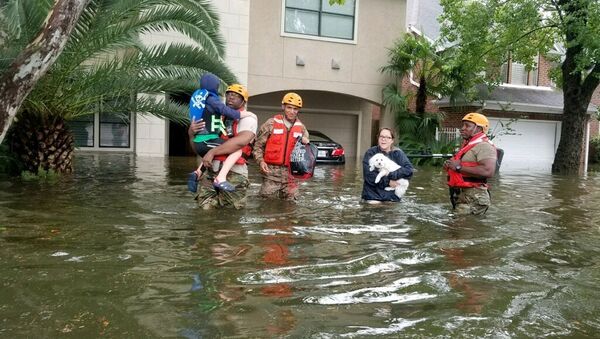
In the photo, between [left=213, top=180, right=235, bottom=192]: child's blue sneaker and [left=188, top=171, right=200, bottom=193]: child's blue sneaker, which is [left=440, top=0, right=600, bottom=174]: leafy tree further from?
[left=188, top=171, right=200, bottom=193]: child's blue sneaker

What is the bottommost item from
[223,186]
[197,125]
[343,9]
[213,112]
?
[223,186]

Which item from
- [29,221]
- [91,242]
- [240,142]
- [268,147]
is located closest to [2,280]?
[91,242]

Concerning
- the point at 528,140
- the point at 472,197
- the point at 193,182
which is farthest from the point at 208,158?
the point at 528,140

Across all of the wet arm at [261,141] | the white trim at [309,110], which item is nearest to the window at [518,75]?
the white trim at [309,110]

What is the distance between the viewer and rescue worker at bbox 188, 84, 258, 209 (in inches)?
271

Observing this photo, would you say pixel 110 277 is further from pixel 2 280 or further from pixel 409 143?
pixel 409 143

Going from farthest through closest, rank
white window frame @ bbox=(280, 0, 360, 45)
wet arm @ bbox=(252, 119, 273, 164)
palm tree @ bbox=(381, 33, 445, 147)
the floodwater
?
palm tree @ bbox=(381, 33, 445, 147)
white window frame @ bbox=(280, 0, 360, 45)
wet arm @ bbox=(252, 119, 273, 164)
the floodwater

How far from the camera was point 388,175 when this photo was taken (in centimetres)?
815

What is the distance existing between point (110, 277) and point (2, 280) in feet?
2.32

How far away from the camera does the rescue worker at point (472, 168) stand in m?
7.44

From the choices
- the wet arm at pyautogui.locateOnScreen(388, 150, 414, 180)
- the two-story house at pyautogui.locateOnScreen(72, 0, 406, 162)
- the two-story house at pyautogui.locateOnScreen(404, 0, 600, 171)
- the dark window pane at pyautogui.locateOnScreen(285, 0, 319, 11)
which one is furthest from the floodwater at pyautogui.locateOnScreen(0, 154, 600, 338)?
the two-story house at pyautogui.locateOnScreen(404, 0, 600, 171)

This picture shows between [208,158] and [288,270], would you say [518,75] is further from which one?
[288,270]

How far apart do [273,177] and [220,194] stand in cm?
A: 136

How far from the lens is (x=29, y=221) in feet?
21.7
